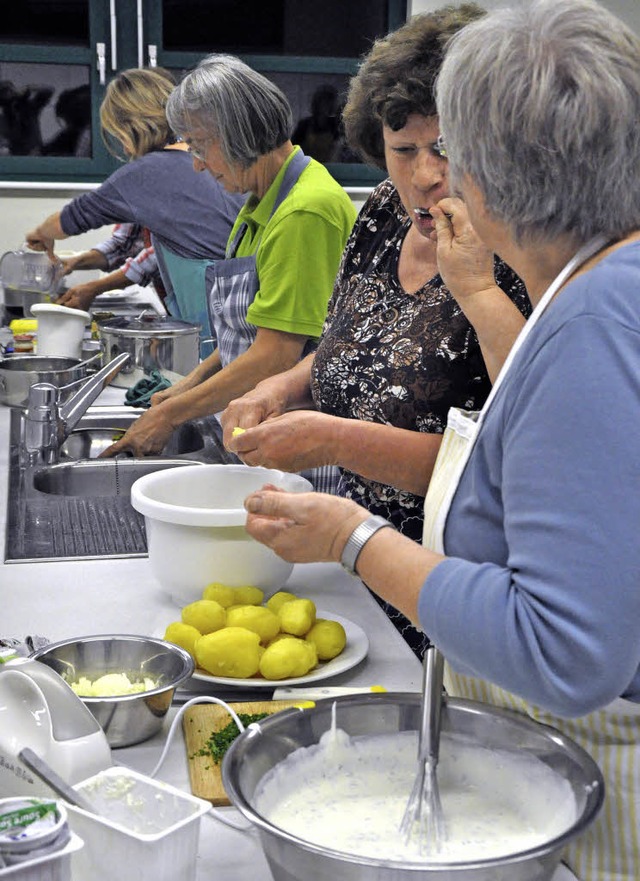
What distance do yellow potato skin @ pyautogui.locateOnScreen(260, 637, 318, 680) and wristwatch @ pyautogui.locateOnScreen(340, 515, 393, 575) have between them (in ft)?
1.04

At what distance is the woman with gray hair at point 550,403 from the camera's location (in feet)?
2.75

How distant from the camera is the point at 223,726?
48.3 inches

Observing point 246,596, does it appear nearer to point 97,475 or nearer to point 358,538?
point 358,538

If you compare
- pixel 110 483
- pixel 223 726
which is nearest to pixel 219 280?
pixel 110 483

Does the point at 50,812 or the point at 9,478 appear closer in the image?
the point at 50,812

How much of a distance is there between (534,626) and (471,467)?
0.20m

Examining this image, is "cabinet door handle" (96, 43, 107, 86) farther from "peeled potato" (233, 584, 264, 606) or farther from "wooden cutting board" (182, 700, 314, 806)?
"wooden cutting board" (182, 700, 314, 806)

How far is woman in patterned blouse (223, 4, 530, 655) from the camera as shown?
5.01 feet

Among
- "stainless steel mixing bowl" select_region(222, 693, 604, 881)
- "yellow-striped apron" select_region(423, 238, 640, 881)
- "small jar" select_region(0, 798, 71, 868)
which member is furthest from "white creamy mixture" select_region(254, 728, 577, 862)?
"small jar" select_region(0, 798, 71, 868)

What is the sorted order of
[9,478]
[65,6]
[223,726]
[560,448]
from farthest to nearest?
1. [65,6]
2. [9,478]
3. [223,726]
4. [560,448]

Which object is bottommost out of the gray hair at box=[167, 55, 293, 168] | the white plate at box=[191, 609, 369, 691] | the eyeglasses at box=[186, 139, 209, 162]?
the white plate at box=[191, 609, 369, 691]

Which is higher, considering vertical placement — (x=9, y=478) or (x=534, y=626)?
(x=534, y=626)

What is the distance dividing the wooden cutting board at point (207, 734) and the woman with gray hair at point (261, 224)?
1.29 metres

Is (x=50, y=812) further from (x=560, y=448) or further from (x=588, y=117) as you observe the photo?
(x=588, y=117)
